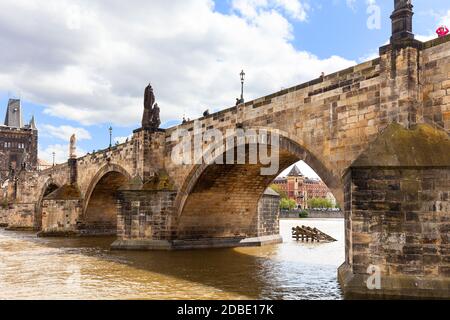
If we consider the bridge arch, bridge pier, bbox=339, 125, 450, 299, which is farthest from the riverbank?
bridge pier, bbox=339, 125, 450, 299

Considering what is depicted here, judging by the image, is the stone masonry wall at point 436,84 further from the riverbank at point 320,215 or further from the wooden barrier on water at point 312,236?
the riverbank at point 320,215

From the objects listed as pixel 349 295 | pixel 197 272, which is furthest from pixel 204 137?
pixel 349 295

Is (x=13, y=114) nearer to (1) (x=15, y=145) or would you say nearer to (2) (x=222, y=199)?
(1) (x=15, y=145)

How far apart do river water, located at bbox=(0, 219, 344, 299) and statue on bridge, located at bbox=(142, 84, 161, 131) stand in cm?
691

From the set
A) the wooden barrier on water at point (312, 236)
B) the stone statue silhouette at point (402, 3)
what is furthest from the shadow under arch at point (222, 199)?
the stone statue silhouette at point (402, 3)

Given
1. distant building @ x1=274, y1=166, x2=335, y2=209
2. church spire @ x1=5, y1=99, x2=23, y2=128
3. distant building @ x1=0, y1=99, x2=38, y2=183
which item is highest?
church spire @ x1=5, y1=99, x2=23, y2=128

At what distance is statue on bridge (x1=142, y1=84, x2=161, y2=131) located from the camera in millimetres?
25078

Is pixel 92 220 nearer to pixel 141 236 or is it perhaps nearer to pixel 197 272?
pixel 141 236

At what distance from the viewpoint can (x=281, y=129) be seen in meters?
16.7

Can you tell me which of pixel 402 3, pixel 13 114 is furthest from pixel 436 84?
pixel 13 114

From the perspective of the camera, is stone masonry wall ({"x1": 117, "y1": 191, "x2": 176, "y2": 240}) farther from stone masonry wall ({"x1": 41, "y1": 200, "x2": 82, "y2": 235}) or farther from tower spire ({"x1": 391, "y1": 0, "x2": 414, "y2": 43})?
tower spire ({"x1": 391, "y1": 0, "x2": 414, "y2": 43})

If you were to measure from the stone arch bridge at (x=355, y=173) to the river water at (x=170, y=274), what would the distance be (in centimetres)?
180

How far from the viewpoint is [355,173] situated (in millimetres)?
10508
